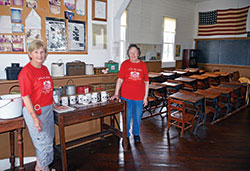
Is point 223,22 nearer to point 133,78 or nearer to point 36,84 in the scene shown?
point 133,78

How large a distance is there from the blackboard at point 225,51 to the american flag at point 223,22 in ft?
1.35

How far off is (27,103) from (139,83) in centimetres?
173

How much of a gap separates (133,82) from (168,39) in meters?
6.43

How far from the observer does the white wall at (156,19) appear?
749cm

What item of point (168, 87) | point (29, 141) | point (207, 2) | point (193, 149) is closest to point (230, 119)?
point (168, 87)

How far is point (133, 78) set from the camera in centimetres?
324

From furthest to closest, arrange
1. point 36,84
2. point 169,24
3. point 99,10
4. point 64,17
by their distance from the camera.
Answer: point 169,24 < point 99,10 < point 64,17 < point 36,84

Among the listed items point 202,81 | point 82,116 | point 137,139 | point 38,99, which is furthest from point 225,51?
point 38,99

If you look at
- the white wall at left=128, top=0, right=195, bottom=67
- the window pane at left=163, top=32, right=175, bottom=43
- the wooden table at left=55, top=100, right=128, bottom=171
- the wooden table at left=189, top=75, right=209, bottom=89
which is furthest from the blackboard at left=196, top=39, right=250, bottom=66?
the wooden table at left=55, top=100, right=128, bottom=171

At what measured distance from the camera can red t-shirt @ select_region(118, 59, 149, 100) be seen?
10.6 ft

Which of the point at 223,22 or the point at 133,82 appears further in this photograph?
the point at 223,22

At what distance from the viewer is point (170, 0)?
867 centimetres

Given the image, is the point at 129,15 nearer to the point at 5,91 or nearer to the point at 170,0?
the point at 170,0

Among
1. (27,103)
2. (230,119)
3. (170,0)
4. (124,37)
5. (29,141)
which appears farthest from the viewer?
(170,0)
